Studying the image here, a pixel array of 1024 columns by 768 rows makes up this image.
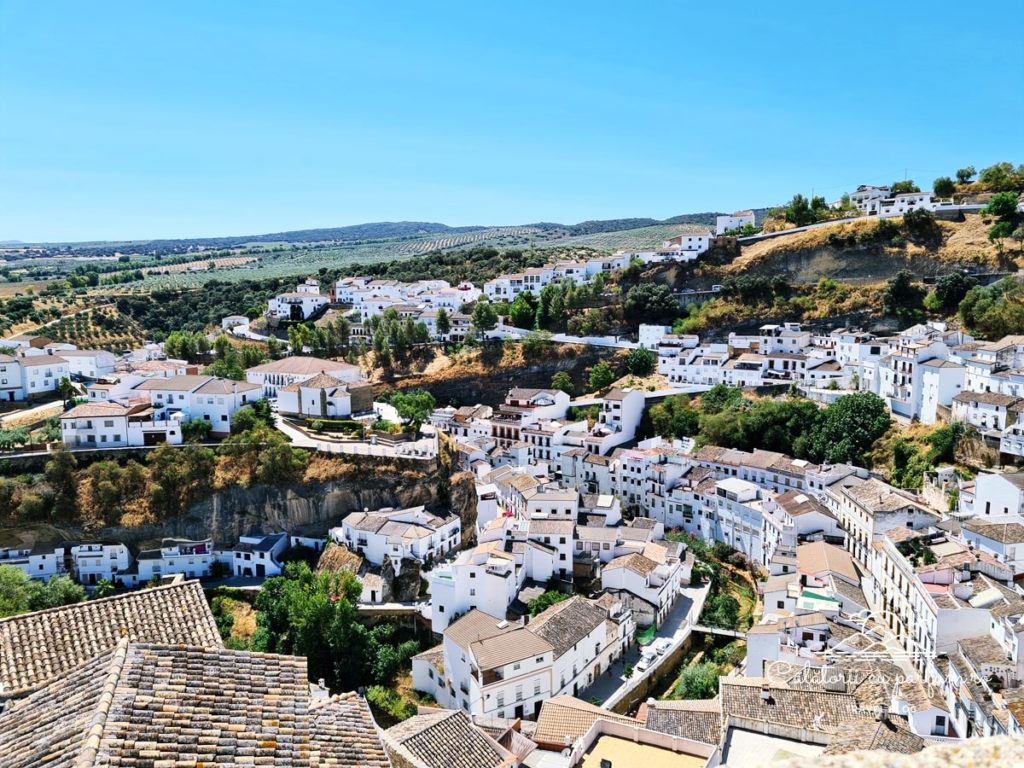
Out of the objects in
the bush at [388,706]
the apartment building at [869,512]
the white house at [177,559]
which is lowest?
the bush at [388,706]

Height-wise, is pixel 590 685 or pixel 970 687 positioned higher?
pixel 970 687

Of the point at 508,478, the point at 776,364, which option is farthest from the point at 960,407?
the point at 508,478

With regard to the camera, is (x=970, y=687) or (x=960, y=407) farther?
(x=960, y=407)

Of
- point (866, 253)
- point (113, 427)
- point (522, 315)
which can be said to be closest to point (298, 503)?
point (113, 427)

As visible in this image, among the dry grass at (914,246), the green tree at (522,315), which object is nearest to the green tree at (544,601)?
the green tree at (522,315)

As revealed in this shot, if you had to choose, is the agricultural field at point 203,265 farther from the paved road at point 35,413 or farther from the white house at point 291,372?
the white house at point 291,372

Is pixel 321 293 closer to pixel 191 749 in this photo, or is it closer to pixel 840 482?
pixel 840 482
